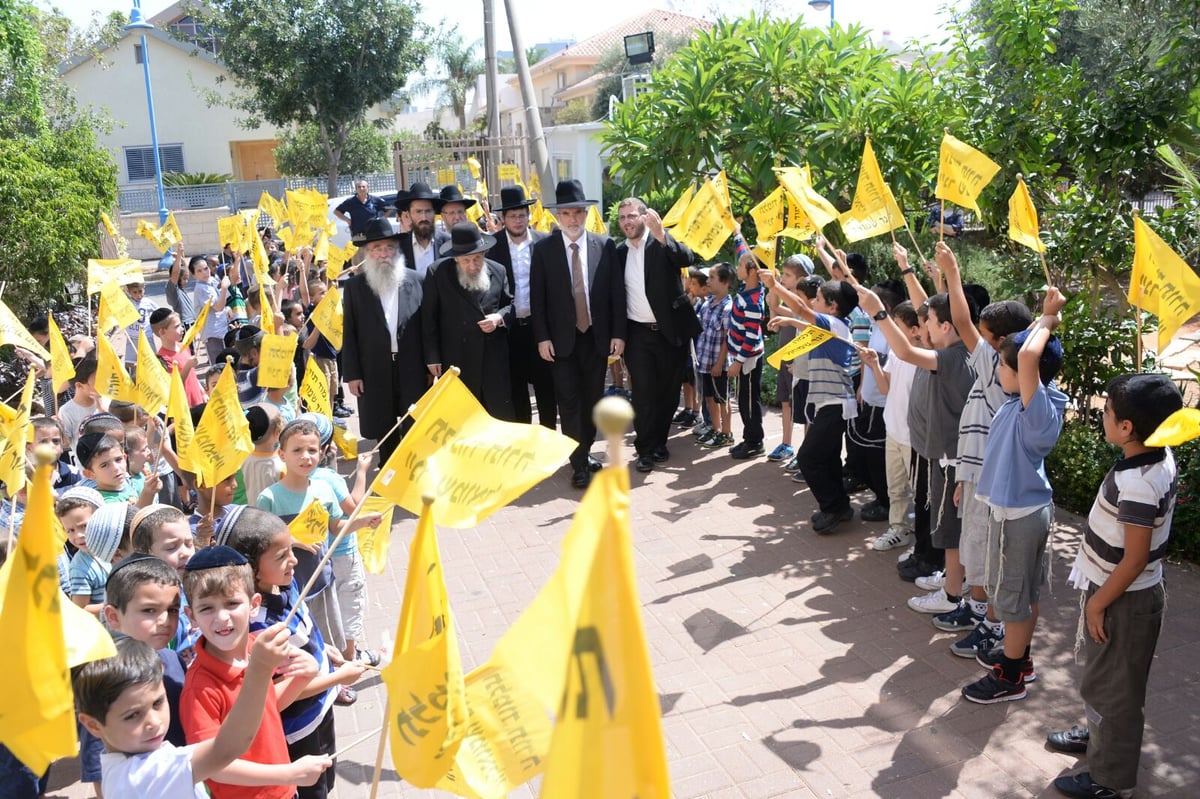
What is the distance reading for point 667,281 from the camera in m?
8.29

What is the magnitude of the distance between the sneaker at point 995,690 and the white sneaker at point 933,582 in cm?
103

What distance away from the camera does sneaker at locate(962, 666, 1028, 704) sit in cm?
475

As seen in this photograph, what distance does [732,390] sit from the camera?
10.4 meters

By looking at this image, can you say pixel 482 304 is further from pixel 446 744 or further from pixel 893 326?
pixel 446 744

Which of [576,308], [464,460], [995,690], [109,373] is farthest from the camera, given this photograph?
[576,308]

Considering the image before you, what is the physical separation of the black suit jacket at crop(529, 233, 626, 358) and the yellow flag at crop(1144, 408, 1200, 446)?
514 cm

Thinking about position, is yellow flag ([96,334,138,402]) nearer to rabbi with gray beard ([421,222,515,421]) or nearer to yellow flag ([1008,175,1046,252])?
rabbi with gray beard ([421,222,515,421])

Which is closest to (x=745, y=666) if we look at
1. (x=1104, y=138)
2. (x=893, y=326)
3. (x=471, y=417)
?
(x=893, y=326)

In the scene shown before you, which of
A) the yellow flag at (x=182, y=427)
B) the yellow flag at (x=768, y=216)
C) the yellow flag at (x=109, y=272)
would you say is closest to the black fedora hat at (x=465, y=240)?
the yellow flag at (x=768, y=216)

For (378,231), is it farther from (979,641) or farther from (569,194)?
(979,641)

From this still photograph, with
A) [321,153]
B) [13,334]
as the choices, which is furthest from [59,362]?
[321,153]

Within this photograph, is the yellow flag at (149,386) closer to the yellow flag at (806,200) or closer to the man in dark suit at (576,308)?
the man in dark suit at (576,308)

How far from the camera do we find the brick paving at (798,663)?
14.1 ft

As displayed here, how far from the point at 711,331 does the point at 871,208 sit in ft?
7.65
